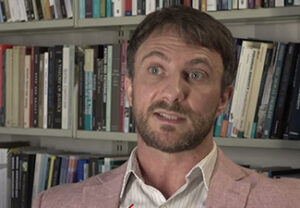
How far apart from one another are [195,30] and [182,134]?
0.79 ft

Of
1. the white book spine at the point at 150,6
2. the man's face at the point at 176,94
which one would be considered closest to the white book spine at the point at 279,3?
the white book spine at the point at 150,6

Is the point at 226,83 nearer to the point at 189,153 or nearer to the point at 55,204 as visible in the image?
the point at 189,153

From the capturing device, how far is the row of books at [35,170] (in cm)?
218

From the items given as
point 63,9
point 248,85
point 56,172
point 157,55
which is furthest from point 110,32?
point 157,55

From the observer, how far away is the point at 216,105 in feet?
4.50

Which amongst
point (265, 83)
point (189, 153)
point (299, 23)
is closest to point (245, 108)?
point (265, 83)

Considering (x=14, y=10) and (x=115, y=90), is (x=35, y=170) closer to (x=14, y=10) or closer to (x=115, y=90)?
(x=115, y=90)

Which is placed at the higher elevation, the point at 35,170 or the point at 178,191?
the point at 178,191

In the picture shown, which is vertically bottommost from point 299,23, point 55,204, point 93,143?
point 93,143

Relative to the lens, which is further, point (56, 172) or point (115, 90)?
point (56, 172)

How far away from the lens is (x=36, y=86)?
2242 millimetres

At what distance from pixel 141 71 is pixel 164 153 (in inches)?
7.8

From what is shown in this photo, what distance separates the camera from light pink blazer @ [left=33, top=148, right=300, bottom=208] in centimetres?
129

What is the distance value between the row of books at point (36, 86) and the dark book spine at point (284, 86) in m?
0.75
